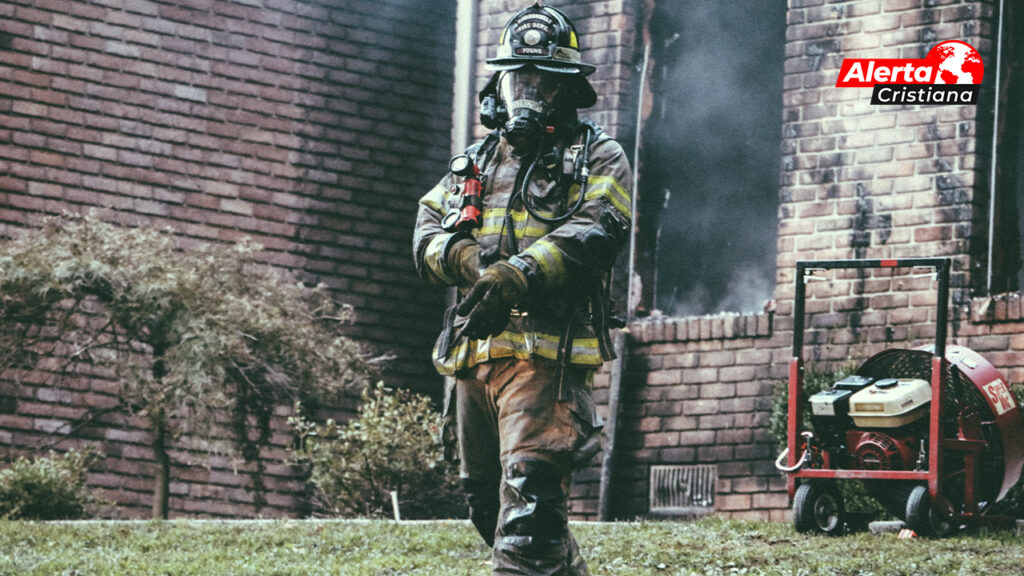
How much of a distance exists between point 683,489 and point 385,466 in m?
2.27

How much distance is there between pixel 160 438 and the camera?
10117mm

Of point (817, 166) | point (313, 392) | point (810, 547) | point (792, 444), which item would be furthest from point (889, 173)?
point (313, 392)

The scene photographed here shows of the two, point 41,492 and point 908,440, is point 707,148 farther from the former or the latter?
point 41,492

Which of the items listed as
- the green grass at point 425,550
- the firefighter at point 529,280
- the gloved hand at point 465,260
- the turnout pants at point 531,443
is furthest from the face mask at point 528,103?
the green grass at point 425,550

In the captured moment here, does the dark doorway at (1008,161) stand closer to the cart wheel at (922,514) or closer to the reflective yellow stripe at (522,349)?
the cart wheel at (922,514)

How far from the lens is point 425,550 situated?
308 inches

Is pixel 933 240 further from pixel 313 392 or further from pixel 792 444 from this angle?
pixel 313 392

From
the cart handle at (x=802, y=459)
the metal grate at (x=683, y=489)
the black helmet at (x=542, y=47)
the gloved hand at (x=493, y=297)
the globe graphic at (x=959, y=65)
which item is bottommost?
the metal grate at (x=683, y=489)

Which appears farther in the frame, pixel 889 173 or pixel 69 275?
pixel 889 173

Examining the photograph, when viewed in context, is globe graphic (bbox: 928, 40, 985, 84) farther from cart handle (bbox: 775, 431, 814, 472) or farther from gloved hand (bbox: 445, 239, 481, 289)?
gloved hand (bbox: 445, 239, 481, 289)

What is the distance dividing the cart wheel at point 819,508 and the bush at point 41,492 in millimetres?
4671

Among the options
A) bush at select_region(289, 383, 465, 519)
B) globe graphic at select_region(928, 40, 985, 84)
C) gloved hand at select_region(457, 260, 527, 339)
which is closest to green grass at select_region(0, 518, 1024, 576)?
bush at select_region(289, 383, 465, 519)

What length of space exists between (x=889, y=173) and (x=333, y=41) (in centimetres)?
485

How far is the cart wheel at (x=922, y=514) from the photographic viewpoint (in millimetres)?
8094
